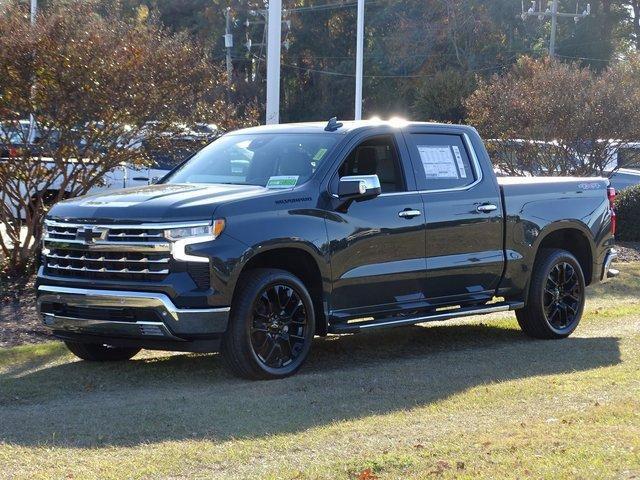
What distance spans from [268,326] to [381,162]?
1862mm

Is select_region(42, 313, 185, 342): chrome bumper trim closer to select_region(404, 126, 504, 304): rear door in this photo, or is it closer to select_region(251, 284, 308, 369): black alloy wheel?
select_region(251, 284, 308, 369): black alloy wheel

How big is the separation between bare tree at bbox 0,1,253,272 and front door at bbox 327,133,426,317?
379cm

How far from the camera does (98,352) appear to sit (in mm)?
9297

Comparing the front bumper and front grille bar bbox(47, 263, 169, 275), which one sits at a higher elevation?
front grille bar bbox(47, 263, 169, 275)

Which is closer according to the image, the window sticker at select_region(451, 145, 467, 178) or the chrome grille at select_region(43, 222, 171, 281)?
the chrome grille at select_region(43, 222, 171, 281)

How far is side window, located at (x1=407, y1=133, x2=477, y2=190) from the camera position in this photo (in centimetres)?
972

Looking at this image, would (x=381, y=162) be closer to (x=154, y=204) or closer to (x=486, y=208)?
(x=486, y=208)

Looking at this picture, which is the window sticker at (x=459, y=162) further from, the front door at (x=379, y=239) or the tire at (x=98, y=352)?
the tire at (x=98, y=352)

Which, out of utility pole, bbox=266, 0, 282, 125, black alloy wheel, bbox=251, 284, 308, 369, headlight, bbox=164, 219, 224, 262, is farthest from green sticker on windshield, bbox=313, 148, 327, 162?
utility pole, bbox=266, 0, 282, 125

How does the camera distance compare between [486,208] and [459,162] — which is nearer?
[486,208]

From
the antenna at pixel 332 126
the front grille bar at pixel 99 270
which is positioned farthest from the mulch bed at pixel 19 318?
the antenna at pixel 332 126

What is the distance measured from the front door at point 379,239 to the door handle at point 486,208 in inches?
27.7

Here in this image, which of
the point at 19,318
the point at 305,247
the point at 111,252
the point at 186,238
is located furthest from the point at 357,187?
the point at 19,318

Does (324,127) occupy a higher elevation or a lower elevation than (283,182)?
higher
